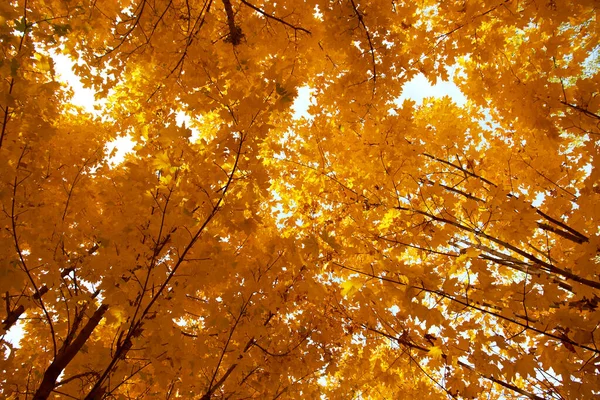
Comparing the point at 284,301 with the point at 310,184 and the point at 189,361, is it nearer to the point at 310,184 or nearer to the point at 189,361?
the point at 189,361

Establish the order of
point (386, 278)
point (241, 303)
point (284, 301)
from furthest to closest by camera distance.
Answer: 1. point (284, 301)
2. point (241, 303)
3. point (386, 278)

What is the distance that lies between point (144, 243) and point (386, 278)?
1.44m

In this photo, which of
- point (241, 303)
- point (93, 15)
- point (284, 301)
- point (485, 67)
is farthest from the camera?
point (485, 67)

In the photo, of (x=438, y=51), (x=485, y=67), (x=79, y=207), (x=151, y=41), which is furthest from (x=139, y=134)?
(x=485, y=67)

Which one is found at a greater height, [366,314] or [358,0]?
[358,0]

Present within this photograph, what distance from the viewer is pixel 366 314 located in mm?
2680

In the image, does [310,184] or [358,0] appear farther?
[310,184]

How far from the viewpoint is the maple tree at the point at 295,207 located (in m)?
1.82

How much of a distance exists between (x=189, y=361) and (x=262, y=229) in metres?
1.97

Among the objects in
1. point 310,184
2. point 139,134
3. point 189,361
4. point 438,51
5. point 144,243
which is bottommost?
point 189,361

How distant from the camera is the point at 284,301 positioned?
2.89 metres

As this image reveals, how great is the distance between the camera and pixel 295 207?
4.16 metres

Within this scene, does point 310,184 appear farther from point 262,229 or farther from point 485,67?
point 485,67

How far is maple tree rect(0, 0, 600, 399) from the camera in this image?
1823mm
